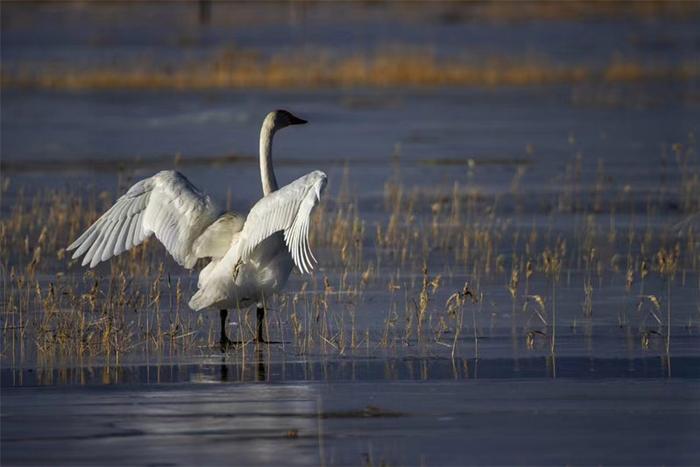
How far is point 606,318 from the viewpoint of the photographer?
35.5 feet

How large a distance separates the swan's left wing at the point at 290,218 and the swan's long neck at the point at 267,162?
0.81m

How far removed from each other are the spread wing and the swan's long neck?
0.39 metres

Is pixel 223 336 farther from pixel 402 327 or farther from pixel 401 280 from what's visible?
pixel 401 280

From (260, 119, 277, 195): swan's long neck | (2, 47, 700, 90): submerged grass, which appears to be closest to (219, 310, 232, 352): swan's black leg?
(260, 119, 277, 195): swan's long neck

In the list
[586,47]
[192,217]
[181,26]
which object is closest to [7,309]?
[192,217]

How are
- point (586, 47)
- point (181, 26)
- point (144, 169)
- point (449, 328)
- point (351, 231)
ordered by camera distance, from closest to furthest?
1. point (449, 328)
2. point (351, 231)
3. point (144, 169)
4. point (586, 47)
5. point (181, 26)

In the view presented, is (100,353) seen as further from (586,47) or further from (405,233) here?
(586,47)

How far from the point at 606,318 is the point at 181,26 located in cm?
5302

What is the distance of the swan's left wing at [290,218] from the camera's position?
962 cm

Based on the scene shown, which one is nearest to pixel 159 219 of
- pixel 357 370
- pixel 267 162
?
pixel 267 162

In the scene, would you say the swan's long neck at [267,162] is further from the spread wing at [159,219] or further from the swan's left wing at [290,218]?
the swan's left wing at [290,218]

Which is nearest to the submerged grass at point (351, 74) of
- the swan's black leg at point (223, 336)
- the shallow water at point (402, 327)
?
the shallow water at point (402, 327)

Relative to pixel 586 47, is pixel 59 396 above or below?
below

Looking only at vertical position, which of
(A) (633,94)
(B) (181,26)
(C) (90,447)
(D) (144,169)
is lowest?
(C) (90,447)
